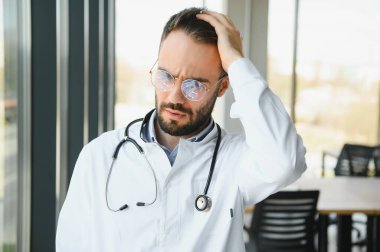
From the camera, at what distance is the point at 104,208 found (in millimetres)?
1195

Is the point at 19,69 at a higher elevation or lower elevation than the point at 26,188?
higher

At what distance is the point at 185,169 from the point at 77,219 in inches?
12.5

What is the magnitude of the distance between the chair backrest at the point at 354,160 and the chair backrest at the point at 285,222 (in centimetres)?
151

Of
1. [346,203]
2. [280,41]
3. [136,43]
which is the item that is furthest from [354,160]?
[136,43]

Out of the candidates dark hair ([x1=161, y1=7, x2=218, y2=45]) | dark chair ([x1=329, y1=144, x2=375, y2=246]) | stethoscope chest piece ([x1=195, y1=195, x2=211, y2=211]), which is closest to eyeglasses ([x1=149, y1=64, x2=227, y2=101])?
dark hair ([x1=161, y1=7, x2=218, y2=45])

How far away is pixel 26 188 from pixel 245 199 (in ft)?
2.67

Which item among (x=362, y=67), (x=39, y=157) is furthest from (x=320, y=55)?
(x=39, y=157)

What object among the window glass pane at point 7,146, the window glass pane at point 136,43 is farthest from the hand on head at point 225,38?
the window glass pane at point 136,43

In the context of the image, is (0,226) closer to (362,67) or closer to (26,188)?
(26,188)

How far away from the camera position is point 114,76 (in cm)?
Result: 389

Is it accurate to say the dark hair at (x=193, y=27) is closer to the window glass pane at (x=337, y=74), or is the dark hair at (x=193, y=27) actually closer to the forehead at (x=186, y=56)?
the forehead at (x=186, y=56)

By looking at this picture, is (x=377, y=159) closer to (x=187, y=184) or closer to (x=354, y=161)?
(x=354, y=161)

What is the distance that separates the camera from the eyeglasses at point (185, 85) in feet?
3.86

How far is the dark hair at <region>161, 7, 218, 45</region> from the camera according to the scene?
120 centimetres
